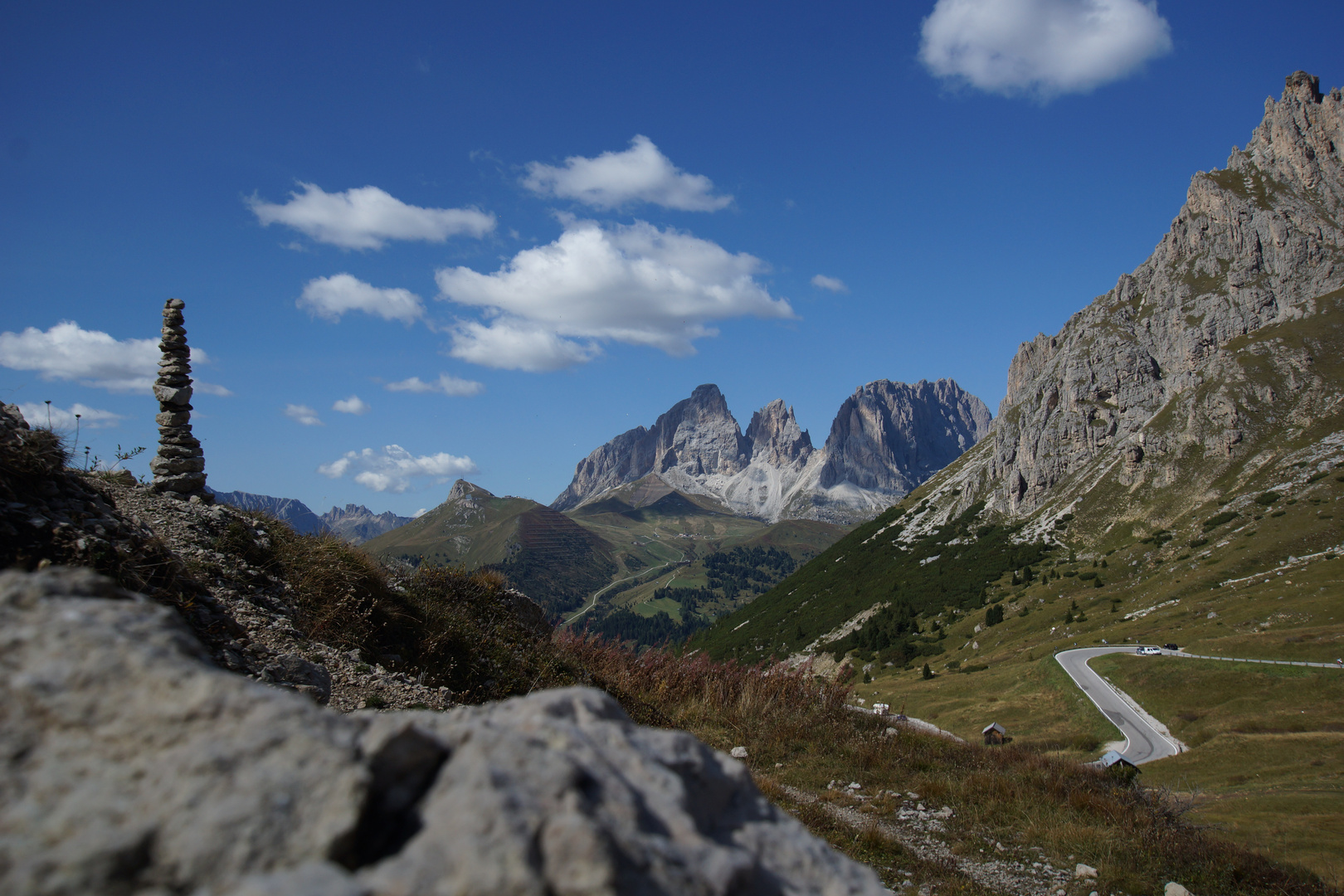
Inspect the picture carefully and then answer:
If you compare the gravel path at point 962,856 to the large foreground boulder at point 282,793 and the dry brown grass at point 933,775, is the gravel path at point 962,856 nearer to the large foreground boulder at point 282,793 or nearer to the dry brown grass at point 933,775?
the dry brown grass at point 933,775

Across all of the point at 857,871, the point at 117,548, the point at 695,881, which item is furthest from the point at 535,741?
the point at 117,548

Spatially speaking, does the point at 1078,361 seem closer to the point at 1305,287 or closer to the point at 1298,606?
the point at 1305,287

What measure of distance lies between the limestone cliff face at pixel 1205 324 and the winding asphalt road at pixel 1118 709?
84260mm

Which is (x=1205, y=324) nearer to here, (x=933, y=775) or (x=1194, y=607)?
(x=1194, y=607)

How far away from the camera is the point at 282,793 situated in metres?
2.15

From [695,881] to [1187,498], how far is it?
168 m

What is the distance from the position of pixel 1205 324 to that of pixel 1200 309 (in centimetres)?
699

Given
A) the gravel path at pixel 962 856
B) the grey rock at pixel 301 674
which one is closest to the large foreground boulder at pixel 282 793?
the grey rock at pixel 301 674

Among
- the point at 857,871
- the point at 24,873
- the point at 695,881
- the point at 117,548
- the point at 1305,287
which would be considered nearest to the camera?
the point at 24,873

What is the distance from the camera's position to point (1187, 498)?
13300 cm

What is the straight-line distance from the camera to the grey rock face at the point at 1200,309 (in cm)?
15650

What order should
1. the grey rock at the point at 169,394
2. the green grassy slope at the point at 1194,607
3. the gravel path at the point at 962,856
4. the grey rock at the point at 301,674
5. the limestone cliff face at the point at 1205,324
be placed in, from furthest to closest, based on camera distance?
the limestone cliff face at the point at 1205,324, the green grassy slope at the point at 1194,607, the grey rock at the point at 169,394, the grey rock at the point at 301,674, the gravel path at the point at 962,856

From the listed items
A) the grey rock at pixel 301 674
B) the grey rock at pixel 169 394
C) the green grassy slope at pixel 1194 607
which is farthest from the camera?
the green grassy slope at pixel 1194 607

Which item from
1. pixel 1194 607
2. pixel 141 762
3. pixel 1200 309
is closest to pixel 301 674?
pixel 141 762
